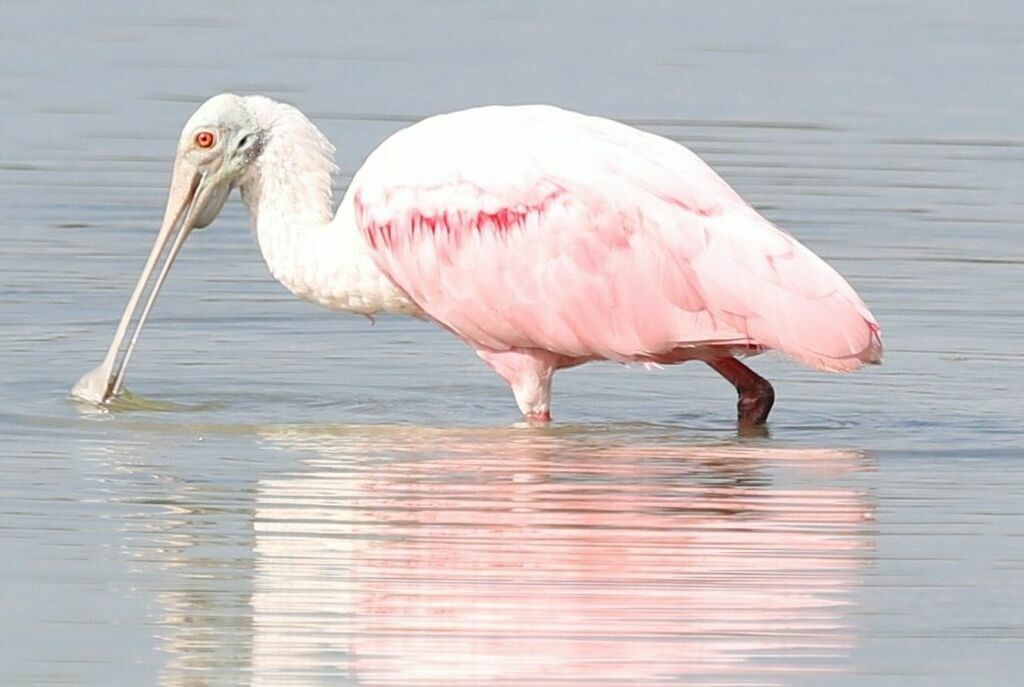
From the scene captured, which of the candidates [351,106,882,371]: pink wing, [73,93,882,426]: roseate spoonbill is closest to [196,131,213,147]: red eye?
[73,93,882,426]: roseate spoonbill

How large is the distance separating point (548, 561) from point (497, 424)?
266 centimetres

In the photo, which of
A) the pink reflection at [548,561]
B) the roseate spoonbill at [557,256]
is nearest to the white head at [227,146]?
the roseate spoonbill at [557,256]

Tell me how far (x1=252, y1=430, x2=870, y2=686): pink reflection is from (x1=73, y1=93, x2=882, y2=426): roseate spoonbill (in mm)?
383

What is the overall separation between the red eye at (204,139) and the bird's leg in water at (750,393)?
2.01m

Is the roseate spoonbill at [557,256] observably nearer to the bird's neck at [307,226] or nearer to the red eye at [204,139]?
the bird's neck at [307,226]

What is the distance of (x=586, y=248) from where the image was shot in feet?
37.7

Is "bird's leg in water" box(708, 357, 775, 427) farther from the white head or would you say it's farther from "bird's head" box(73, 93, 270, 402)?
"bird's head" box(73, 93, 270, 402)

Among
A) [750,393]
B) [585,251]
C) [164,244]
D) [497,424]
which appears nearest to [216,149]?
[164,244]

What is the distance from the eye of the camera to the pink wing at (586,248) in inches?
438

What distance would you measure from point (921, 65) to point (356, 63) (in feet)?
10.9

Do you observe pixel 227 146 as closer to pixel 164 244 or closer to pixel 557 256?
pixel 164 244

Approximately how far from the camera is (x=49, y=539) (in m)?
9.62

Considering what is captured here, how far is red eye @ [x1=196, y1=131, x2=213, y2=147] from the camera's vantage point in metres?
12.3

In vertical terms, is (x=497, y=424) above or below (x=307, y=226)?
below
